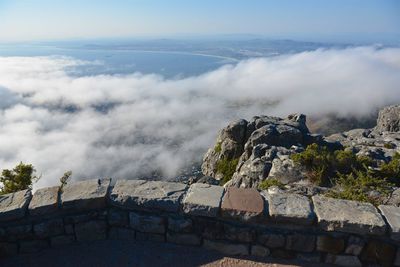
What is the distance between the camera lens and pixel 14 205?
483cm

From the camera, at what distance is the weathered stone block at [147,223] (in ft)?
16.1

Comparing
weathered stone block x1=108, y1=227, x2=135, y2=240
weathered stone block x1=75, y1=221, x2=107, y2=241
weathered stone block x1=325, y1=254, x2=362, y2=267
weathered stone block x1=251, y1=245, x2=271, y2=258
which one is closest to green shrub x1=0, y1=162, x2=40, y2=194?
weathered stone block x1=75, y1=221, x2=107, y2=241

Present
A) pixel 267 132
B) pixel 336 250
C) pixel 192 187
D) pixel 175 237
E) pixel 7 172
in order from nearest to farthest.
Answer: pixel 336 250
pixel 175 237
pixel 192 187
pixel 7 172
pixel 267 132

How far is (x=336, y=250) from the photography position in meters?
4.59

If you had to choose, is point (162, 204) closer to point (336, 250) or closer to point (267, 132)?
point (336, 250)

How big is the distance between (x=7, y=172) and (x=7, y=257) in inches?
161

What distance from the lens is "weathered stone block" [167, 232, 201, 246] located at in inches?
192

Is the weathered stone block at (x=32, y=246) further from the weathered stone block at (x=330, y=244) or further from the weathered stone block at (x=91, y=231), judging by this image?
the weathered stone block at (x=330, y=244)

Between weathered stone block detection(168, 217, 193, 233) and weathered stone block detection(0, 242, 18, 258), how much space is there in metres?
2.22

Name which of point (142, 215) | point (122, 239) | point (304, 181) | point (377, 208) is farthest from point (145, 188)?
point (304, 181)

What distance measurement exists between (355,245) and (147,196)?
9.58ft

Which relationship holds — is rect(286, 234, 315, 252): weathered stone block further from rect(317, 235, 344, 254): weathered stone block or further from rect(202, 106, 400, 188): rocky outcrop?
rect(202, 106, 400, 188): rocky outcrop

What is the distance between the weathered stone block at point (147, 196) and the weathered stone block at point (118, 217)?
12cm

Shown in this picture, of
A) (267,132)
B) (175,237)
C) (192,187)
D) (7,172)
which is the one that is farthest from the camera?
(267,132)
